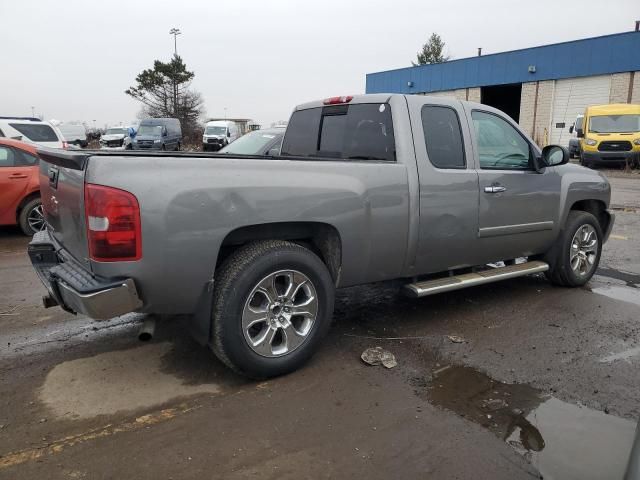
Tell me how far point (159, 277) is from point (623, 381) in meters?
3.07

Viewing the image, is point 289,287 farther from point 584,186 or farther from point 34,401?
point 584,186

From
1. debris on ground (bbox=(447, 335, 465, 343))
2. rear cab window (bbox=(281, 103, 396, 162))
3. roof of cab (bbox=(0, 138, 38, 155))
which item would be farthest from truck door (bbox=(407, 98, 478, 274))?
roof of cab (bbox=(0, 138, 38, 155))

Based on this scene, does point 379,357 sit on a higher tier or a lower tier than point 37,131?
lower

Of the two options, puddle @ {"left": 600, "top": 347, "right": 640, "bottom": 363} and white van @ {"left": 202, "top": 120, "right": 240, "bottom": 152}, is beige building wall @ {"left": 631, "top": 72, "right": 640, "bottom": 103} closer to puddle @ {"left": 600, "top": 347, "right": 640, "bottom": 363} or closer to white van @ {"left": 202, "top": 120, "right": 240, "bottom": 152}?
white van @ {"left": 202, "top": 120, "right": 240, "bottom": 152}

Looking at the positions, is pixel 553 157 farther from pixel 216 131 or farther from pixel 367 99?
pixel 216 131

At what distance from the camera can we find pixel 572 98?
30.4 metres

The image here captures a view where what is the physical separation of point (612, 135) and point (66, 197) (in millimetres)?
22742

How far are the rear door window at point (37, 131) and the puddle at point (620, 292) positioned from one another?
1368cm

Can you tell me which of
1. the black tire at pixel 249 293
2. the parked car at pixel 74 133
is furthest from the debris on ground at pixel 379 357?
the parked car at pixel 74 133

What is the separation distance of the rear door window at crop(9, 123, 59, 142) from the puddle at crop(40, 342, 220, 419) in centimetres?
1216

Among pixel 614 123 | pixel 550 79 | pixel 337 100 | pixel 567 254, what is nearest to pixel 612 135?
pixel 614 123

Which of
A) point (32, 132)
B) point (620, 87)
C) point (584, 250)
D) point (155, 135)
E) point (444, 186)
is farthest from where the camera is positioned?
point (155, 135)

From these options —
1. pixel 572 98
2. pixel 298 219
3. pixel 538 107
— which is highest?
pixel 572 98

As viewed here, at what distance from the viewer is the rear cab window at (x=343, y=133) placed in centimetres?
423
